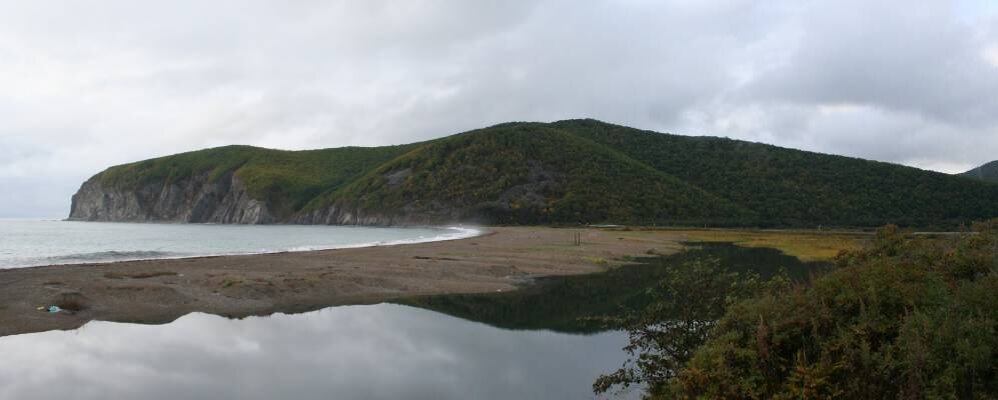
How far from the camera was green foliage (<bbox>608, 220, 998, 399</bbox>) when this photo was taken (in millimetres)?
7336

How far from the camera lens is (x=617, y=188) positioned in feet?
415

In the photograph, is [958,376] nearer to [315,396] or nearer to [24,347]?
[315,396]

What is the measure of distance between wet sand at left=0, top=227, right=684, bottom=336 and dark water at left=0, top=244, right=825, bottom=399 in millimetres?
1695

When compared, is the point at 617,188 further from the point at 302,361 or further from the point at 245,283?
the point at 302,361

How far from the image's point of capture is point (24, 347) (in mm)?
15852

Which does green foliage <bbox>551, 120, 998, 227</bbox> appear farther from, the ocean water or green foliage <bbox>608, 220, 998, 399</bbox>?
green foliage <bbox>608, 220, 998, 399</bbox>

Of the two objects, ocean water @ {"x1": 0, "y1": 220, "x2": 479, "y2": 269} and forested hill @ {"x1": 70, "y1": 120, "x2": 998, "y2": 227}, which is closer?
ocean water @ {"x1": 0, "y1": 220, "x2": 479, "y2": 269}

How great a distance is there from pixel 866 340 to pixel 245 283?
23074mm

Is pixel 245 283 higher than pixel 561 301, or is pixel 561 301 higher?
pixel 245 283

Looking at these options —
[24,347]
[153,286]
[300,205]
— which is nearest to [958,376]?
[24,347]

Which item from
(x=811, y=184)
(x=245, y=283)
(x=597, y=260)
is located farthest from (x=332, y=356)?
(x=811, y=184)

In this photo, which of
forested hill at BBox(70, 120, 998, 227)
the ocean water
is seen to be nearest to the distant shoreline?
the ocean water

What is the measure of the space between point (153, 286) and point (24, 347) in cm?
791

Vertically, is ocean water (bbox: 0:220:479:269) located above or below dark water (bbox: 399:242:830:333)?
above
